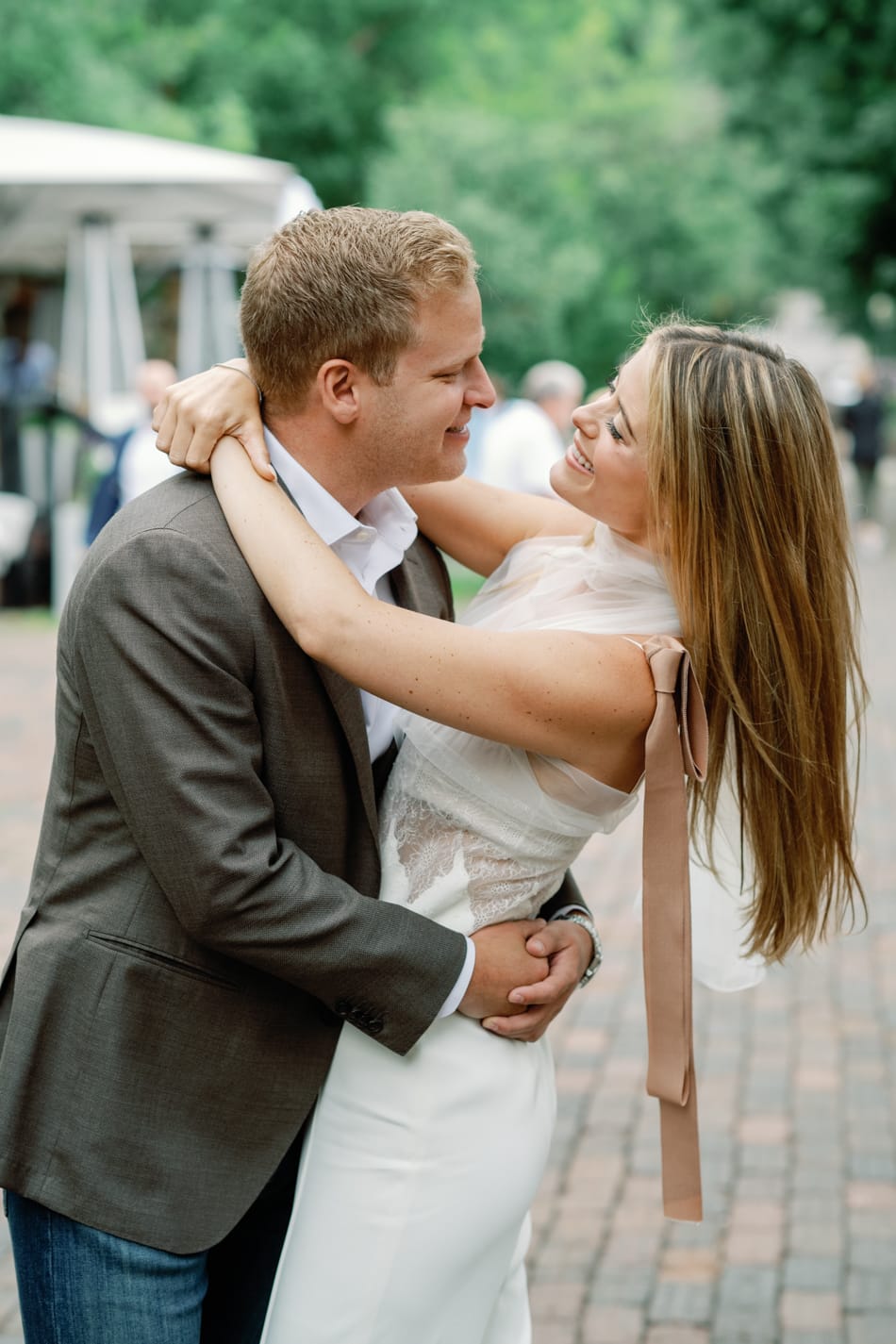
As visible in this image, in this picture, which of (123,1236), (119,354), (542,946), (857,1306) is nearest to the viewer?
(123,1236)

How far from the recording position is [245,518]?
6.82 ft

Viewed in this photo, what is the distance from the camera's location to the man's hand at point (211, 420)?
7.14 feet

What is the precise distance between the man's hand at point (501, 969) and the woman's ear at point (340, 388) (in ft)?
2.53

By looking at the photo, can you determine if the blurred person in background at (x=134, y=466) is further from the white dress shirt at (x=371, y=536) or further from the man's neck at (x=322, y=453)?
the man's neck at (x=322, y=453)

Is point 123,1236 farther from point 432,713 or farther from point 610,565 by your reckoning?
point 610,565

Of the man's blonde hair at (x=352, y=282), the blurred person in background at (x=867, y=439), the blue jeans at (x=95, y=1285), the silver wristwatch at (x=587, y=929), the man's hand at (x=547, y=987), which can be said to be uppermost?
the man's blonde hair at (x=352, y=282)

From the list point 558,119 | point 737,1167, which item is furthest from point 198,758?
point 558,119

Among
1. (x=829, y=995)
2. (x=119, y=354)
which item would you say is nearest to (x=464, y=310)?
(x=829, y=995)

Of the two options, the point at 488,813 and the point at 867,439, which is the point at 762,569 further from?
the point at 867,439

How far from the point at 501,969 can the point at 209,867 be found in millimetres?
504

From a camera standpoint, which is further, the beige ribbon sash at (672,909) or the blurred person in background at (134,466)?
the blurred person in background at (134,466)

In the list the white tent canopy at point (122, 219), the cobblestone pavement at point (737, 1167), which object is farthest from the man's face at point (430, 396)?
the white tent canopy at point (122, 219)

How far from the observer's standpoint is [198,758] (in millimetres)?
1975

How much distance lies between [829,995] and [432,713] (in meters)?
4.25
